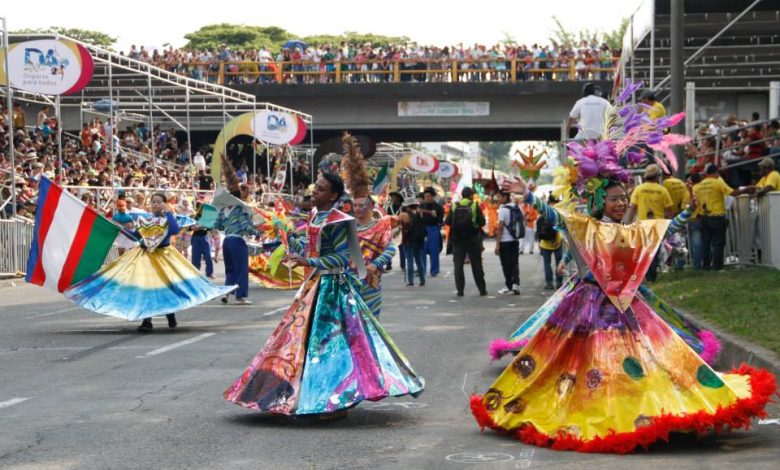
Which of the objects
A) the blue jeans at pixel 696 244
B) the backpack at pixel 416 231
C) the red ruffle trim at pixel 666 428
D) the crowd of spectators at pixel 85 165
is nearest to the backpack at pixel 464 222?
the backpack at pixel 416 231

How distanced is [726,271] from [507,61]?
32.6 meters

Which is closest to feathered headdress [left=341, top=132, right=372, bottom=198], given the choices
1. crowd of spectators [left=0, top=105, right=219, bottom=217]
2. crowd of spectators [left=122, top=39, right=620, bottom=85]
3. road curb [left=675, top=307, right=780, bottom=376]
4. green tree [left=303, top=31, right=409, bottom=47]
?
road curb [left=675, top=307, right=780, bottom=376]

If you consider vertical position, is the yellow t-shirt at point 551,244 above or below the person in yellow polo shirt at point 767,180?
below

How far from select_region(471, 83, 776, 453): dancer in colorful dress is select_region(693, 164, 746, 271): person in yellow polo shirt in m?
11.7

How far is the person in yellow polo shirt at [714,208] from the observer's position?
20.0m

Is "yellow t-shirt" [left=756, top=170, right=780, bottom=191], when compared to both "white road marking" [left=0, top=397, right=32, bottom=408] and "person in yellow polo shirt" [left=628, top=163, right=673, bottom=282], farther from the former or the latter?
"white road marking" [left=0, top=397, right=32, bottom=408]

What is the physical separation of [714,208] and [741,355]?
9544 millimetres

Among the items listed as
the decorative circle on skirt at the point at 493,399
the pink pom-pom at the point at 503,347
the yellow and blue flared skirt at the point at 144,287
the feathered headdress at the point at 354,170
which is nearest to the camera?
the decorative circle on skirt at the point at 493,399

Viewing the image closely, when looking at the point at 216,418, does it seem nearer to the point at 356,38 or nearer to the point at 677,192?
the point at 677,192

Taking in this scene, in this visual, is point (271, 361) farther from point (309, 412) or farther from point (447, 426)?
point (447, 426)

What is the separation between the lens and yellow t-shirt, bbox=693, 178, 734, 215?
20.0m

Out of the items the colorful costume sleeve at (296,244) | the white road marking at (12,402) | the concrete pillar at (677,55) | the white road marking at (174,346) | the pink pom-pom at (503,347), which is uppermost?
the concrete pillar at (677,55)

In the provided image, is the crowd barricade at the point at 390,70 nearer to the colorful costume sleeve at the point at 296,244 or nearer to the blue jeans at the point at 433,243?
the blue jeans at the point at 433,243

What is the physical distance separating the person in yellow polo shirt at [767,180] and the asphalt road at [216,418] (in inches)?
250
